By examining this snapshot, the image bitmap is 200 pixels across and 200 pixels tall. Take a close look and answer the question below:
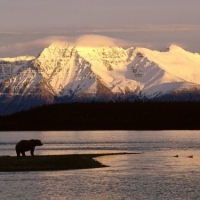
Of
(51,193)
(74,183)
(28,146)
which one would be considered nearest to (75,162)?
(28,146)

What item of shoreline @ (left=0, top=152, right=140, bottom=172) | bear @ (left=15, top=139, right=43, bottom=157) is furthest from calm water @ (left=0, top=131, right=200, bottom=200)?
bear @ (left=15, top=139, right=43, bottom=157)

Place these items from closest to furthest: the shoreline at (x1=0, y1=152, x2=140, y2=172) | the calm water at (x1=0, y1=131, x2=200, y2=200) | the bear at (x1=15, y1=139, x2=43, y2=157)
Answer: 1. the calm water at (x1=0, y1=131, x2=200, y2=200)
2. the shoreline at (x1=0, y1=152, x2=140, y2=172)
3. the bear at (x1=15, y1=139, x2=43, y2=157)

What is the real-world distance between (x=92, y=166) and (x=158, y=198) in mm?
21990

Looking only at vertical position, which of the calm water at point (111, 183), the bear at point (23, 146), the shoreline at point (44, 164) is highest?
the bear at point (23, 146)

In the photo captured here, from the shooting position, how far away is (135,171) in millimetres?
68250

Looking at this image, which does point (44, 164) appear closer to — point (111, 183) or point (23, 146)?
point (23, 146)

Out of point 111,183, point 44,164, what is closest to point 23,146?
point 44,164

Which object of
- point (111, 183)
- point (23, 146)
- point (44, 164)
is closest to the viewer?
point (111, 183)

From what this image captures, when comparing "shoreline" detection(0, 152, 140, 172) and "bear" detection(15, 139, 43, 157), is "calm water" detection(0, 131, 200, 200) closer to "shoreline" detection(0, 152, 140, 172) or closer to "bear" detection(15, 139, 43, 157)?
"shoreline" detection(0, 152, 140, 172)

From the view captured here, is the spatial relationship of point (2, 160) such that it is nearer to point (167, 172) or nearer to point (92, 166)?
point (92, 166)

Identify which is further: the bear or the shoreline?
the bear

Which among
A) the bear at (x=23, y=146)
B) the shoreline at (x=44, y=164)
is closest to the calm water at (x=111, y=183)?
the shoreline at (x=44, y=164)

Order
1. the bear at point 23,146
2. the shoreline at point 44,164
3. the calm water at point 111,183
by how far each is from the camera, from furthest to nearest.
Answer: the bear at point 23,146, the shoreline at point 44,164, the calm water at point 111,183

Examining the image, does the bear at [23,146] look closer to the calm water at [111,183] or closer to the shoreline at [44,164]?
the shoreline at [44,164]
